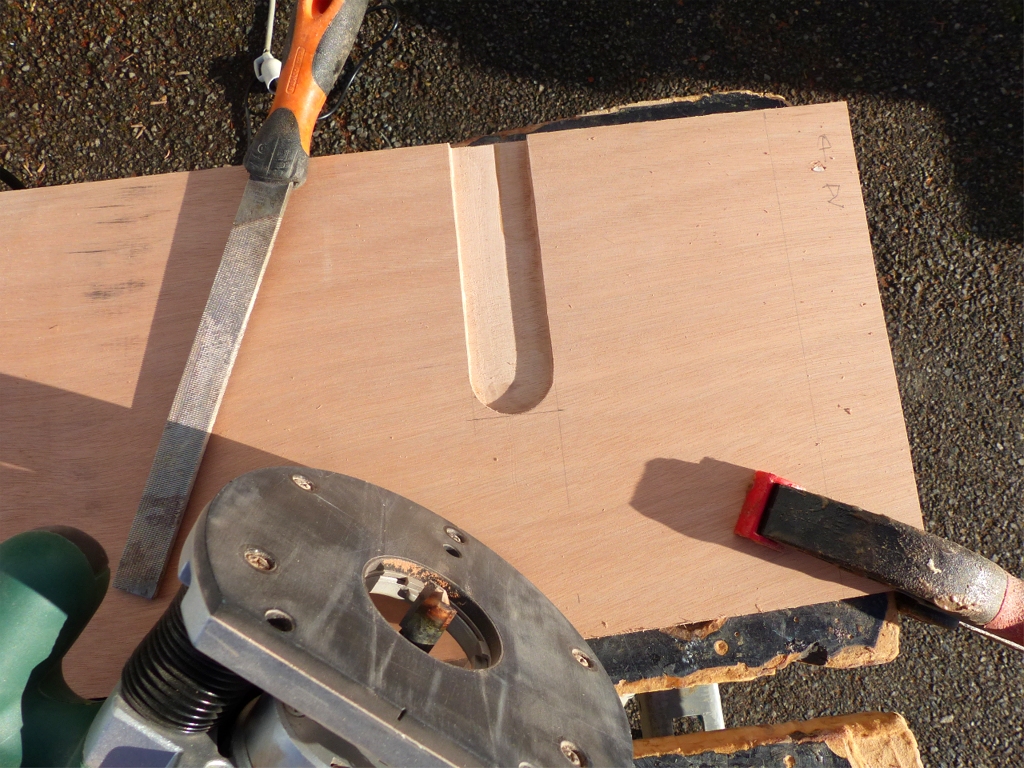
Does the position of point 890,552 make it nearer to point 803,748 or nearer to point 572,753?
point 803,748

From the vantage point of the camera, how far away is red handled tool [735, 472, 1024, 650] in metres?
0.87

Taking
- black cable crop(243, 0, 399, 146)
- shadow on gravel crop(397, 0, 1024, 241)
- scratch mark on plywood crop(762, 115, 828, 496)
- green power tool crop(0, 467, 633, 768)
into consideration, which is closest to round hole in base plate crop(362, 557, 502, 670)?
green power tool crop(0, 467, 633, 768)

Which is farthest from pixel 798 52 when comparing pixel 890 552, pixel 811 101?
pixel 890 552

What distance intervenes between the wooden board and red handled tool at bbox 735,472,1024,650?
5cm

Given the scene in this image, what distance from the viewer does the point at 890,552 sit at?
875 millimetres

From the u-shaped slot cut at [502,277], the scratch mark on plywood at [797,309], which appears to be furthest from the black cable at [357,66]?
the scratch mark on plywood at [797,309]

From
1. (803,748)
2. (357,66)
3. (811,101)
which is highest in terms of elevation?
(357,66)

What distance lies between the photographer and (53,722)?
0.70 metres

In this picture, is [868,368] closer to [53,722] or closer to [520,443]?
[520,443]

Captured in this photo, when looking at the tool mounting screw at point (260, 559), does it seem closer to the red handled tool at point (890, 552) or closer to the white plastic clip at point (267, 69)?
the red handled tool at point (890, 552)

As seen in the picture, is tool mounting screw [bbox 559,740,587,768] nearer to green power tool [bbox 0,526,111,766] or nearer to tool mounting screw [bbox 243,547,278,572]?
tool mounting screw [bbox 243,547,278,572]

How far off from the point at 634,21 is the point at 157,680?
1.94 m

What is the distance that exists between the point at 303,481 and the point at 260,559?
12 centimetres

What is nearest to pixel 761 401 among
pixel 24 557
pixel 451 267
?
pixel 451 267
